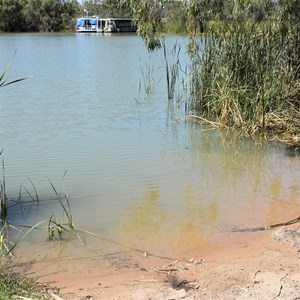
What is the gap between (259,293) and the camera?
312cm

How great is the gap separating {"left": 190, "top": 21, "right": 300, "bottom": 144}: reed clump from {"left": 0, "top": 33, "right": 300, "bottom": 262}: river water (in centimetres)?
44

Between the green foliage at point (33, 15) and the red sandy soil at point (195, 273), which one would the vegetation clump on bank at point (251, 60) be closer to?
the red sandy soil at point (195, 273)

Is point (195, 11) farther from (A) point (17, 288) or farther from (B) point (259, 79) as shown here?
(A) point (17, 288)

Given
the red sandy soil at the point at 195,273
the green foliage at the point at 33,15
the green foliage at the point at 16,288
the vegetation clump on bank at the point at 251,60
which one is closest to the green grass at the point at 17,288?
the green foliage at the point at 16,288

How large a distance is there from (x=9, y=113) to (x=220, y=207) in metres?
6.00

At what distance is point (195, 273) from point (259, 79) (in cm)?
500

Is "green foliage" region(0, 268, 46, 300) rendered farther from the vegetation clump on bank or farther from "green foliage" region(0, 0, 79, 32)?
"green foliage" region(0, 0, 79, 32)

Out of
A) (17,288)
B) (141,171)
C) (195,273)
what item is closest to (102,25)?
(141,171)

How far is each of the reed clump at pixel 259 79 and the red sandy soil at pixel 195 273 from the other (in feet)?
12.6

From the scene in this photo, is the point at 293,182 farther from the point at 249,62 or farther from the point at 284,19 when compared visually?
the point at 284,19

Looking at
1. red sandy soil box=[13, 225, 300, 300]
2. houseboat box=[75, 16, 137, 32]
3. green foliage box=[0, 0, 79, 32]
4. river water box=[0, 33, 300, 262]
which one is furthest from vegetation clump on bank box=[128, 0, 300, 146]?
green foliage box=[0, 0, 79, 32]

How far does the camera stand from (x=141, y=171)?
6246mm

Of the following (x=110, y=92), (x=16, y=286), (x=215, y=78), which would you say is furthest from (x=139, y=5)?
(x=16, y=286)

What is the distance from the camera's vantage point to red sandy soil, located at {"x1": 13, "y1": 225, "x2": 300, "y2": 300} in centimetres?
318
